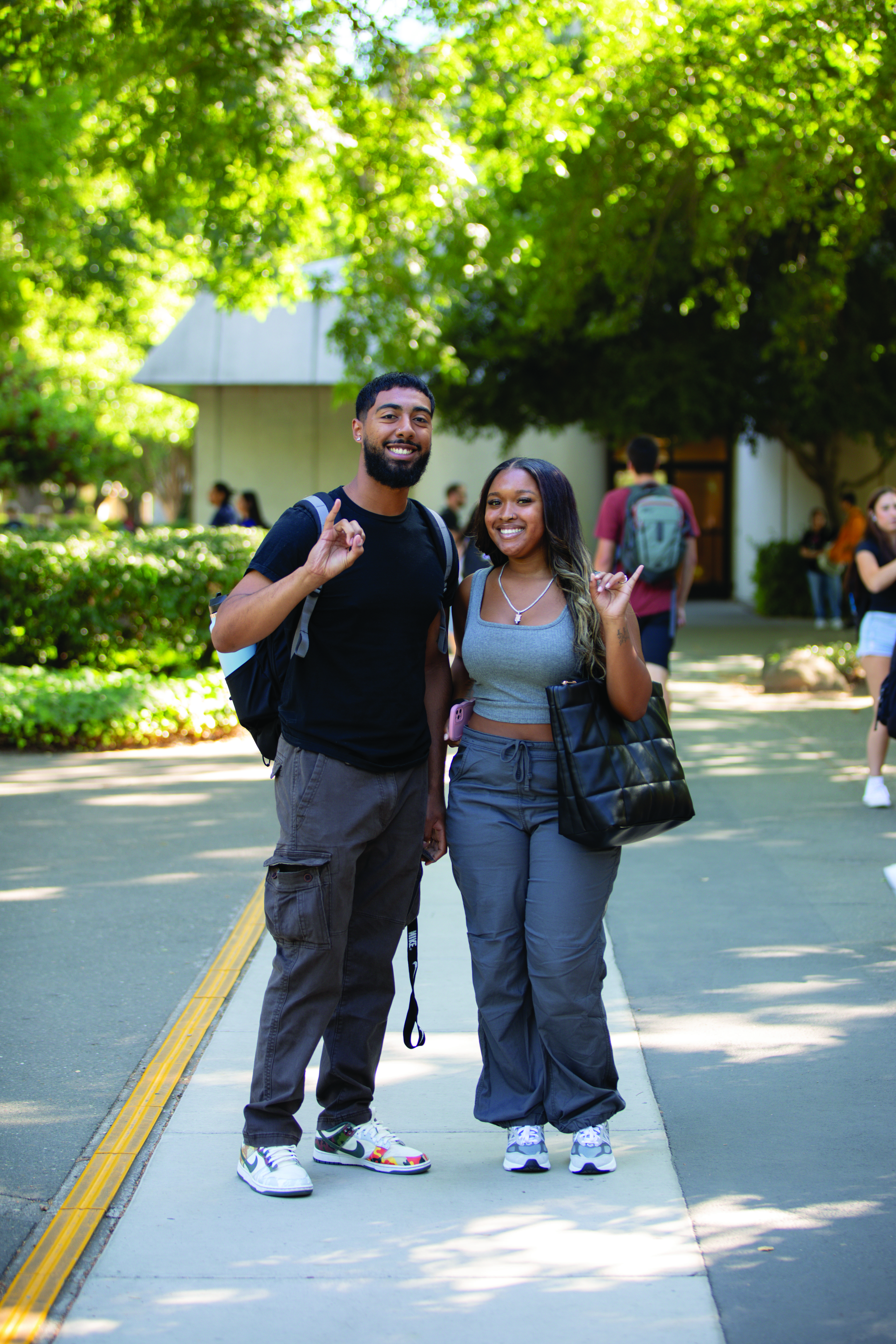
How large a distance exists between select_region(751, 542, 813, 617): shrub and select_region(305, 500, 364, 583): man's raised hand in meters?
19.3

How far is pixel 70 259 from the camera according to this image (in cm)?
2198

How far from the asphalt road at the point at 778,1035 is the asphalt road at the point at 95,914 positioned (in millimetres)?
1688

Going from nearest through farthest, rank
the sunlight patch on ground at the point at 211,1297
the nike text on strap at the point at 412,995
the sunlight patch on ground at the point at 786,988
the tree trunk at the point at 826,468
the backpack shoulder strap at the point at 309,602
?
1. the sunlight patch on ground at the point at 211,1297
2. the backpack shoulder strap at the point at 309,602
3. the nike text on strap at the point at 412,995
4. the sunlight patch on ground at the point at 786,988
5. the tree trunk at the point at 826,468

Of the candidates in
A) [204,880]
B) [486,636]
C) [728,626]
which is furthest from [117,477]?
[486,636]

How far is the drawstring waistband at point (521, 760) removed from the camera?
355 cm

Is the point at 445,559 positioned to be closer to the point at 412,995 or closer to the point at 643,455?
the point at 412,995

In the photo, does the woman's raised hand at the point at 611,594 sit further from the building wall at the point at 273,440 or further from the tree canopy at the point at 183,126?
the building wall at the point at 273,440

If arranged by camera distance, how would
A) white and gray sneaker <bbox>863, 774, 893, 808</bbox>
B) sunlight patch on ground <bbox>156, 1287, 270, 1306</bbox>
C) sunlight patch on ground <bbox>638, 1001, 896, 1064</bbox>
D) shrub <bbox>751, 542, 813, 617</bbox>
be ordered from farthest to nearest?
shrub <bbox>751, 542, 813, 617</bbox> → white and gray sneaker <bbox>863, 774, 893, 808</bbox> → sunlight patch on ground <bbox>638, 1001, 896, 1064</bbox> → sunlight patch on ground <bbox>156, 1287, 270, 1306</bbox>

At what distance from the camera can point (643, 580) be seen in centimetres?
844

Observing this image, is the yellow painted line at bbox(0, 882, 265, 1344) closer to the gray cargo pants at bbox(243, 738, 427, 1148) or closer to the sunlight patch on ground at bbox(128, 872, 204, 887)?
the gray cargo pants at bbox(243, 738, 427, 1148)

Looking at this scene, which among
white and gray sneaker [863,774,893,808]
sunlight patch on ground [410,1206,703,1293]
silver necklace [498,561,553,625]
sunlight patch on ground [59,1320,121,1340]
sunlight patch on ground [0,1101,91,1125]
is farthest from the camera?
white and gray sneaker [863,774,893,808]

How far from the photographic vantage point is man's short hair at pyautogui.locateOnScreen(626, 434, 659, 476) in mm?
8578

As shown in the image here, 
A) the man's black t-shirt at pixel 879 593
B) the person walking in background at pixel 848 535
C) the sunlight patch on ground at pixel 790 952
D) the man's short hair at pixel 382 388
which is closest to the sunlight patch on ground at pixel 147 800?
the sunlight patch on ground at pixel 790 952

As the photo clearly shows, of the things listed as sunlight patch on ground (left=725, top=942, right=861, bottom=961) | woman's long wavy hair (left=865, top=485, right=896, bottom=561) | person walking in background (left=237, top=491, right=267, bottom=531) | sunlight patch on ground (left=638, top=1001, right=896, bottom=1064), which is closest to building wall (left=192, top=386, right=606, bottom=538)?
person walking in background (left=237, top=491, right=267, bottom=531)
